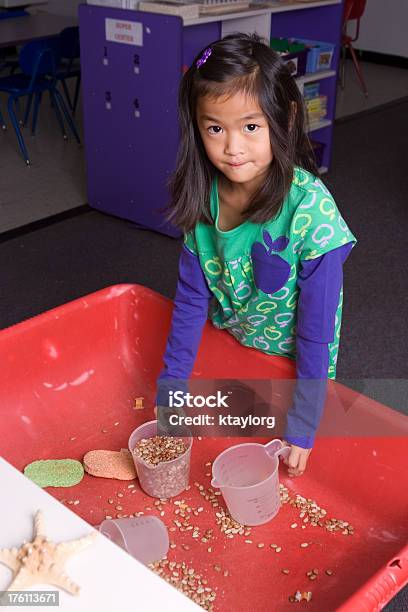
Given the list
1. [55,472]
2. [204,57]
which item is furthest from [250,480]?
[204,57]

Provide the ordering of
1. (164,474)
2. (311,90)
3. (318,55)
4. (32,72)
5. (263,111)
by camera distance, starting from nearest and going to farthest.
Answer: (263,111) < (164,474) < (318,55) < (311,90) < (32,72)

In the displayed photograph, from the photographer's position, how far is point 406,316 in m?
2.48

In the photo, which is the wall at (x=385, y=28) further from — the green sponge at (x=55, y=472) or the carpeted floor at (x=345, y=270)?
the green sponge at (x=55, y=472)

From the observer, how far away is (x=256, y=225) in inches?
53.6

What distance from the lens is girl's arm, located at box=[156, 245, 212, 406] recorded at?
4.99ft

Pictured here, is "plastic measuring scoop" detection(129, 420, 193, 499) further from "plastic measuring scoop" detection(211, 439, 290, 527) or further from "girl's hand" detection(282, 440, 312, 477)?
"girl's hand" detection(282, 440, 312, 477)

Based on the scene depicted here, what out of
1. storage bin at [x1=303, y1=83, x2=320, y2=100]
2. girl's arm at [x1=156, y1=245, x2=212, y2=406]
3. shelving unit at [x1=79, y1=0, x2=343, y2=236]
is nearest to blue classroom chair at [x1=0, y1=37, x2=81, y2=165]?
shelving unit at [x1=79, y1=0, x2=343, y2=236]

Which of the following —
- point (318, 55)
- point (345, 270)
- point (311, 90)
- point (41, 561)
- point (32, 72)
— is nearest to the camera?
point (41, 561)

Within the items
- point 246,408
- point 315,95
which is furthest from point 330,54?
point 246,408

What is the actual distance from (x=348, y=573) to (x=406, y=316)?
1299 mm

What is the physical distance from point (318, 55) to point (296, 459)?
8.07 feet

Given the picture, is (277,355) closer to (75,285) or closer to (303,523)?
(303,523)

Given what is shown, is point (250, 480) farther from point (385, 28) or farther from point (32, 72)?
point (385, 28)

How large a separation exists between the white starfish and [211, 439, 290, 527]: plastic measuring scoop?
48cm
